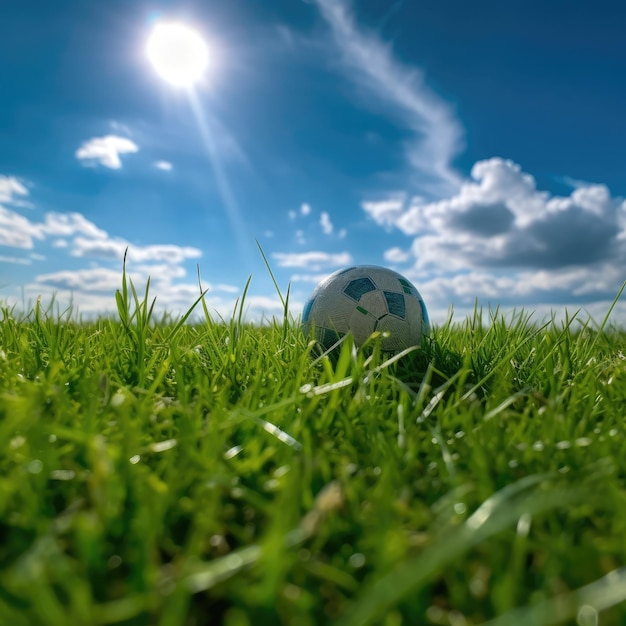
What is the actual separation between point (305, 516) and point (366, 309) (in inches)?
95.8

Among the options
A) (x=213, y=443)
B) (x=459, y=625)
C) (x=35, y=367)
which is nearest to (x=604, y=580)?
(x=459, y=625)

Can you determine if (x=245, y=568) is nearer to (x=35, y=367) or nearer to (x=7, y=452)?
(x=7, y=452)

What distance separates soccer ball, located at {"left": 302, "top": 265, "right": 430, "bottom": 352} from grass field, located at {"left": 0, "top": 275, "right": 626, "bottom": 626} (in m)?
1.42

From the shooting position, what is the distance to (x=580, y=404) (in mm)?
2645

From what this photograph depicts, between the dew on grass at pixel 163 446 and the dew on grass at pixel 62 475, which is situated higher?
the dew on grass at pixel 163 446

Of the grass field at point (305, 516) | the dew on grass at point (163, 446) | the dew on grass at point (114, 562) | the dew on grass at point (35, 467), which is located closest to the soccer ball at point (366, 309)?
the grass field at point (305, 516)

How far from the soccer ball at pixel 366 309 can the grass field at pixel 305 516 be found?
1420mm

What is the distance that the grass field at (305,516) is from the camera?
1.10 m

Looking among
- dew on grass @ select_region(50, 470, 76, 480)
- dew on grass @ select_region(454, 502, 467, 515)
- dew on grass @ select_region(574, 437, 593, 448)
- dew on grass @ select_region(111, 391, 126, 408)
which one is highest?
dew on grass @ select_region(111, 391, 126, 408)

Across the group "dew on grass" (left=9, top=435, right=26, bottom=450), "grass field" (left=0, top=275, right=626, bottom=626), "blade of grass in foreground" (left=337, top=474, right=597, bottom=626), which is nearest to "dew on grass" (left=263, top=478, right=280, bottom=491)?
"grass field" (left=0, top=275, right=626, bottom=626)

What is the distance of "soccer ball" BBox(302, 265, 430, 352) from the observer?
3738mm

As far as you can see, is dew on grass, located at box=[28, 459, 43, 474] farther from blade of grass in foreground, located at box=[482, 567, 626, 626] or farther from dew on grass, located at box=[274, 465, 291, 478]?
blade of grass in foreground, located at box=[482, 567, 626, 626]

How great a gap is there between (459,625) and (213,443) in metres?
0.80

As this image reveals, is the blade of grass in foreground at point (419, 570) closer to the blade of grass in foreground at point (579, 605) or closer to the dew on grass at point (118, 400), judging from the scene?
the blade of grass in foreground at point (579, 605)
